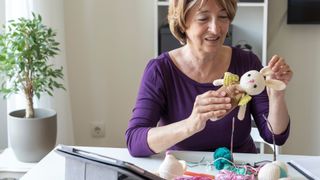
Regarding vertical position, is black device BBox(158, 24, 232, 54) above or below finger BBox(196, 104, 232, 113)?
above

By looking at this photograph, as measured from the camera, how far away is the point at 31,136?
212 centimetres

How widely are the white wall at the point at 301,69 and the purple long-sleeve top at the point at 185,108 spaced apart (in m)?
1.15

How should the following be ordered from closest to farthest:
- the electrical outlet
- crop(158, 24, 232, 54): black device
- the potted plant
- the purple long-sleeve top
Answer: the purple long-sleeve top → the potted plant → crop(158, 24, 232, 54): black device → the electrical outlet

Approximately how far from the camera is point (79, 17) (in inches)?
→ 109

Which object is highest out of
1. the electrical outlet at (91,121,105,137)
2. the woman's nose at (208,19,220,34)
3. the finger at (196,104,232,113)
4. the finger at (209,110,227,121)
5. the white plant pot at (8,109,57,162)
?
the woman's nose at (208,19,220,34)

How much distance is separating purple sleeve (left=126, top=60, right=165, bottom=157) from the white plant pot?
75 cm

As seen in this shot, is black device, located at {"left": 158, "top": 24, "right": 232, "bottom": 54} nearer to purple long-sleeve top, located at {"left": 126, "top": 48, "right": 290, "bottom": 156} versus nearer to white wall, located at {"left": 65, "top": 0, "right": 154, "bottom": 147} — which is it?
white wall, located at {"left": 65, "top": 0, "right": 154, "bottom": 147}

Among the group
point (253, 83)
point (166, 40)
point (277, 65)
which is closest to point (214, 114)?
point (253, 83)

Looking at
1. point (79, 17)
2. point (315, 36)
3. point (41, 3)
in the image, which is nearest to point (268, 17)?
point (315, 36)

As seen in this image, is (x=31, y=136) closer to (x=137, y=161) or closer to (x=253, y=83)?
(x=137, y=161)

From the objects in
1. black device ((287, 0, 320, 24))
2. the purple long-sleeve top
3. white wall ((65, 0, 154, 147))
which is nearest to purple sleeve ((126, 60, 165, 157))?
the purple long-sleeve top

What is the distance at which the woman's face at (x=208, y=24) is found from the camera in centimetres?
148

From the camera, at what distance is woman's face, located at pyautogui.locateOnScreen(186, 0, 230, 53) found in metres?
1.48

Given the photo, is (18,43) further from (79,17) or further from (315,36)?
(315,36)
